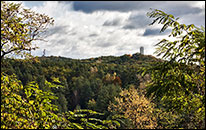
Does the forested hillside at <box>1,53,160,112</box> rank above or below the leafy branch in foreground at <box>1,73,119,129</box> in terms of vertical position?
below

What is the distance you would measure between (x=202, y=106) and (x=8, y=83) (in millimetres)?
5058

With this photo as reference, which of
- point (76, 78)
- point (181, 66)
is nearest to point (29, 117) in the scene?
point (181, 66)

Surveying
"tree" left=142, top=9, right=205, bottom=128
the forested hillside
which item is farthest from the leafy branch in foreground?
the forested hillside

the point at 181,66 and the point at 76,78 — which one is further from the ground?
the point at 181,66

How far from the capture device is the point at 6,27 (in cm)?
448

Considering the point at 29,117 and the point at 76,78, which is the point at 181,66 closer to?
the point at 29,117

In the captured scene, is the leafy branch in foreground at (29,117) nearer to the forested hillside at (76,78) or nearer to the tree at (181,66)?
the tree at (181,66)

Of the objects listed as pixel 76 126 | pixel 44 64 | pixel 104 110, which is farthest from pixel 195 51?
pixel 44 64

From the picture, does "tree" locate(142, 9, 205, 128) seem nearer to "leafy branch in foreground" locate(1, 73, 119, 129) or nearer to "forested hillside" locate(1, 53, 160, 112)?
"leafy branch in foreground" locate(1, 73, 119, 129)

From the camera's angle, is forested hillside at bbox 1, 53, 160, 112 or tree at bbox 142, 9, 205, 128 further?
forested hillside at bbox 1, 53, 160, 112

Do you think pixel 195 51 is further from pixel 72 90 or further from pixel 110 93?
pixel 72 90

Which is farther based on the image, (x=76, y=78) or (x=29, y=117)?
(x=76, y=78)

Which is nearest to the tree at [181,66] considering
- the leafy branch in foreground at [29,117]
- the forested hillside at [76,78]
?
the leafy branch in foreground at [29,117]

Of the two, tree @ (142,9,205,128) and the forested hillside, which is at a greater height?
tree @ (142,9,205,128)
